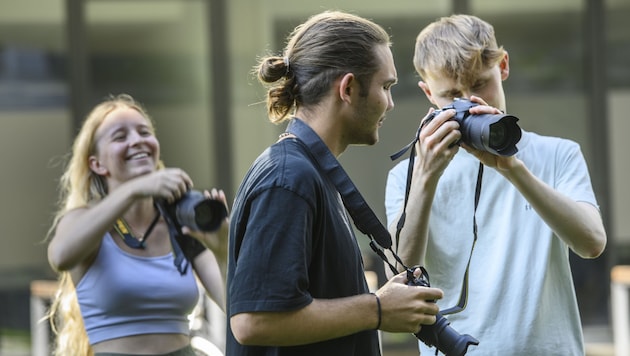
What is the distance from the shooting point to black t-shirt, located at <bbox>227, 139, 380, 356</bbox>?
2232 millimetres

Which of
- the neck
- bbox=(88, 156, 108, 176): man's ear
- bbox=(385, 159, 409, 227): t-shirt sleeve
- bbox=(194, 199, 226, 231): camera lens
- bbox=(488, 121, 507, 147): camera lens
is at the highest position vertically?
the neck

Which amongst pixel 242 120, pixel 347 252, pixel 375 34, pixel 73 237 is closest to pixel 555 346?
pixel 347 252

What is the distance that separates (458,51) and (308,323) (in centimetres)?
106

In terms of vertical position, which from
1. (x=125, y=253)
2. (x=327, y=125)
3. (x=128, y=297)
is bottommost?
(x=128, y=297)

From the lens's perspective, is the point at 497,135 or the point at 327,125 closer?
the point at 327,125

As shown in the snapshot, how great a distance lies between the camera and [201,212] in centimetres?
309

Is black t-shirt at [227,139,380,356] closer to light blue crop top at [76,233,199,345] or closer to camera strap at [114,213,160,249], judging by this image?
light blue crop top at [76,233,199,345]

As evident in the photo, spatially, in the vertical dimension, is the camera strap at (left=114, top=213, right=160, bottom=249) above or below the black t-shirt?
below

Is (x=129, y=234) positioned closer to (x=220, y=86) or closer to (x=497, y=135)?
(x=497, y=135)

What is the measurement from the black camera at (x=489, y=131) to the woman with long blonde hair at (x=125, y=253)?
897 millimetres

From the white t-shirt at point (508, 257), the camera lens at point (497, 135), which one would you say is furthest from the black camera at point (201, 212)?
the camera lens at point (497, 135)

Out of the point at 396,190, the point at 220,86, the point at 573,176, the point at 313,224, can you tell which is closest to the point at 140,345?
the point at 396,190

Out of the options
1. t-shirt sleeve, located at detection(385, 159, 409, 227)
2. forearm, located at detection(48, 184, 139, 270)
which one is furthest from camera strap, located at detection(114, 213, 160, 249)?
t-shirt sleeve, located at detection(385, 159, 409, 227)

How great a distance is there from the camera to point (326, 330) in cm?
228
